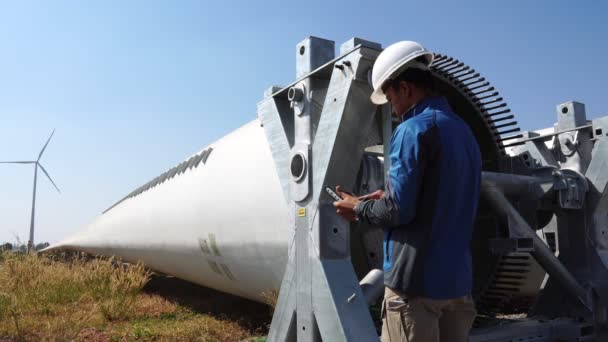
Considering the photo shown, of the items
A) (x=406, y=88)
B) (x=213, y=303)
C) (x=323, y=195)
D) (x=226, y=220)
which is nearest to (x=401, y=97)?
(x=406, y=88)

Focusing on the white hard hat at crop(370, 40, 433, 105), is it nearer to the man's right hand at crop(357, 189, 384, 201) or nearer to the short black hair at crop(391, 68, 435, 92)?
the short black hair at crop(391, 68, 435, 92)

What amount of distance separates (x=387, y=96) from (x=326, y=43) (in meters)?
0.92

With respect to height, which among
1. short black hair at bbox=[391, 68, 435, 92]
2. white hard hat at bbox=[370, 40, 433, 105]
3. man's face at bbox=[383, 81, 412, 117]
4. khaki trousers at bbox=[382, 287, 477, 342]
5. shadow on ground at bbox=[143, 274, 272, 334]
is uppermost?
white hard hat at bbox=[370, 40, 433, 105]

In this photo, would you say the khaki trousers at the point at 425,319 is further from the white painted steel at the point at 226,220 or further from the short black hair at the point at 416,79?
the white painted steel at the point at 226,220

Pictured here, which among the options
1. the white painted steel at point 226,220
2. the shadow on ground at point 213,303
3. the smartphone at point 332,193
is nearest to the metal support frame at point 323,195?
the smartphone at point 332,193

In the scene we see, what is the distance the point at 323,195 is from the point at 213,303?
5.55m

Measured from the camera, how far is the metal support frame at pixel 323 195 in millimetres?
2549

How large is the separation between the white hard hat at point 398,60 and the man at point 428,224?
220mm

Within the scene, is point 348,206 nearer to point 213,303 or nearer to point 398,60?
point 398,60

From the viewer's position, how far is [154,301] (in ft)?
27.7

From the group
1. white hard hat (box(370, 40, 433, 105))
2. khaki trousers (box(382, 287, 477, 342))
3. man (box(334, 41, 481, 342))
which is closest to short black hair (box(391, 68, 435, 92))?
white hard hat (box(370, 40, 433, 105))

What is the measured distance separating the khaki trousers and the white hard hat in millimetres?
934

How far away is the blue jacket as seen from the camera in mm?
1919

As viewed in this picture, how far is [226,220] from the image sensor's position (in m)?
4.57
